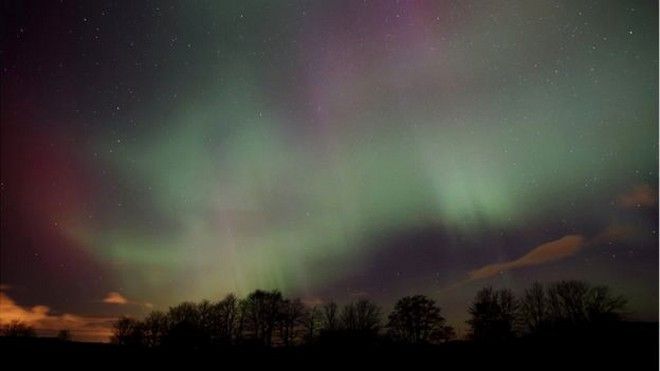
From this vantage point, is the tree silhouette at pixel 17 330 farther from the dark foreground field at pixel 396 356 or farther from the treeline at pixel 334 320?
the dark foreground field at pixel 396 356

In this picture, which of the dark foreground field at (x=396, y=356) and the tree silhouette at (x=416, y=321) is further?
the tree silhouette at (x=416, y=321)

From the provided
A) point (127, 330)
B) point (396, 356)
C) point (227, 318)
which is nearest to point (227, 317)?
point (227, 318)

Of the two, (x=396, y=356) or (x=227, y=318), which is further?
(x=227, y=318)

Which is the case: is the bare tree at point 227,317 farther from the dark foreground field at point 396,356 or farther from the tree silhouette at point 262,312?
the dark foreground field at point 396,356

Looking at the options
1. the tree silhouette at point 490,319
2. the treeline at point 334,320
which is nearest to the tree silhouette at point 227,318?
the treeline at point 334,320

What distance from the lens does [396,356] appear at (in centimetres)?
2231

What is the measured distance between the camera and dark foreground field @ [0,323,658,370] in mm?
17834

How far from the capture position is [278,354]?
22.9m

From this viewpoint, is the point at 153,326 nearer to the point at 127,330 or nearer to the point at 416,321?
the point at 127,330

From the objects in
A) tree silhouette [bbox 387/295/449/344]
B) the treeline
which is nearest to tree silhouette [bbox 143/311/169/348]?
the treeline

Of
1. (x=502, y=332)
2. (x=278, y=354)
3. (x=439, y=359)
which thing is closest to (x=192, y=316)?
(x=502, y=332)

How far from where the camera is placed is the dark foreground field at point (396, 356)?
17834 mm

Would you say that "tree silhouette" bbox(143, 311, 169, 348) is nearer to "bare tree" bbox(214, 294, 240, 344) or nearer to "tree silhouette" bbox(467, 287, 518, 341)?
"bare tree" bbox(214, 294, 240, 344)

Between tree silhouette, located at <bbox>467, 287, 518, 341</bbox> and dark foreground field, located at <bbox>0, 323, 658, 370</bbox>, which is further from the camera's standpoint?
tree silhouette, located at <bbox>467, 287, 518, 341</bbox>
